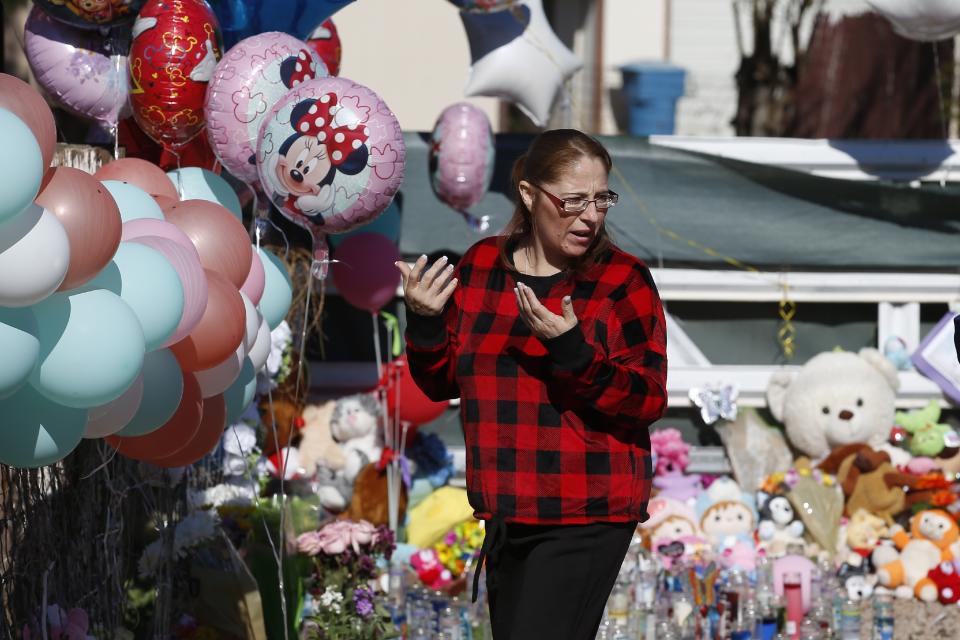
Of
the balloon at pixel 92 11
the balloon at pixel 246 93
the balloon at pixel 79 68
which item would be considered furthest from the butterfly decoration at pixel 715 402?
the balloon at pixel 92 11

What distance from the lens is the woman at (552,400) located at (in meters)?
2.96

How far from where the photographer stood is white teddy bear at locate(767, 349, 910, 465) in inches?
239

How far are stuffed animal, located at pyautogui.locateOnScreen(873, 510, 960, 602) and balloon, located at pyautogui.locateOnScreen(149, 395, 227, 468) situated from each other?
2.92 meters

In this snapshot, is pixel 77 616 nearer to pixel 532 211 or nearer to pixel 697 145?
pixel 532 211

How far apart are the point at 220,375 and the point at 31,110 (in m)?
1.07

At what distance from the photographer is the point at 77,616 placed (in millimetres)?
3883

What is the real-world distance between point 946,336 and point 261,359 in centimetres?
330

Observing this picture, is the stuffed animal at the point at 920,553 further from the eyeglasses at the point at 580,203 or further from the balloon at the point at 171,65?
the eyeglasses at the point at 580,203

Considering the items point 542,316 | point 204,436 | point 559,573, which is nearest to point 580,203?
point 542,316

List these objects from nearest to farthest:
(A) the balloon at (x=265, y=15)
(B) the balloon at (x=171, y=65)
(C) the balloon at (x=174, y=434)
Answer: (C) the balloon at (x=174, y=434) → (B) the balloon at (x=171, y=65) → (A) the balloon at (x=265, y=15)

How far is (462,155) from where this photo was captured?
5.88 m

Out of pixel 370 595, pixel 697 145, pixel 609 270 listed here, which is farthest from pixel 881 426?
pixel 609 270

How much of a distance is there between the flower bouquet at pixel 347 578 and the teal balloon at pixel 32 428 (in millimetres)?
1971

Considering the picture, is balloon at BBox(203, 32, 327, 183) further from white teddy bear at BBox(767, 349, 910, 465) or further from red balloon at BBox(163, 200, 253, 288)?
white teddy bear at BBox(767, 349, 910, 465)
